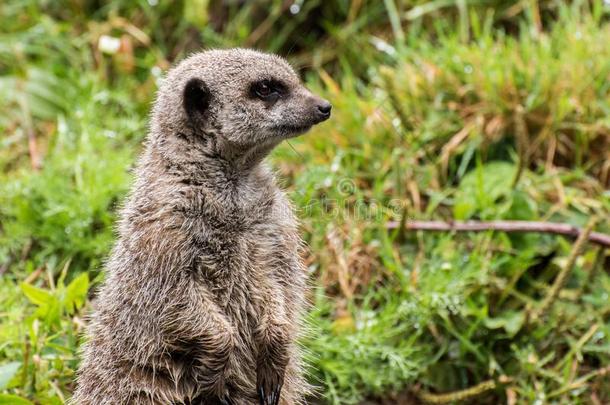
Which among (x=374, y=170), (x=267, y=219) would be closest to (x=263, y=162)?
(x=267, y=219)

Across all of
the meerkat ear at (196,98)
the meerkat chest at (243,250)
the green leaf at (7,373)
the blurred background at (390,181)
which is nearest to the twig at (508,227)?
the blurred background at (390,181)

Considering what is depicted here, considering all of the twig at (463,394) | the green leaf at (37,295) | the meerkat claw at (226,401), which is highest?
the meerkat claw at (226,401)

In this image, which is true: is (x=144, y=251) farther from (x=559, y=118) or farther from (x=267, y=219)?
(x=559, y=118)

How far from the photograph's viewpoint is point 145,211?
3049 mm

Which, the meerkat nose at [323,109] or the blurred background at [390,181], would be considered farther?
the blurred background at [390,181]

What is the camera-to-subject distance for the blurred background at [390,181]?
3.88m

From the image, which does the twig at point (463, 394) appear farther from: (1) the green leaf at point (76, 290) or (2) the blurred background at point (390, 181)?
(1) the green leaf at point (76, 290)

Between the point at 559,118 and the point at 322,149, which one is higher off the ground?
the point at 559,118

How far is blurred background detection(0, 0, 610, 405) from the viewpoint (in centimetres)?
388

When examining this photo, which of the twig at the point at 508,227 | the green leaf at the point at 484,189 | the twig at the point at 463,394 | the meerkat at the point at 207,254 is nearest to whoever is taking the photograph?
the meerkat at the point at 207,254

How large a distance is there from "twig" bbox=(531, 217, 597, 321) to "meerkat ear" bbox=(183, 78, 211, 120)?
171 cm

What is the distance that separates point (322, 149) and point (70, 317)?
1725mm

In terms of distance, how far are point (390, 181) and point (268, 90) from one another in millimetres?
1620

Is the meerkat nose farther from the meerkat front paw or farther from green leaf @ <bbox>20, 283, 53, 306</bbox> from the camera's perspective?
green leaf @ <bbox>20, 283, 53, 306</bbox>
